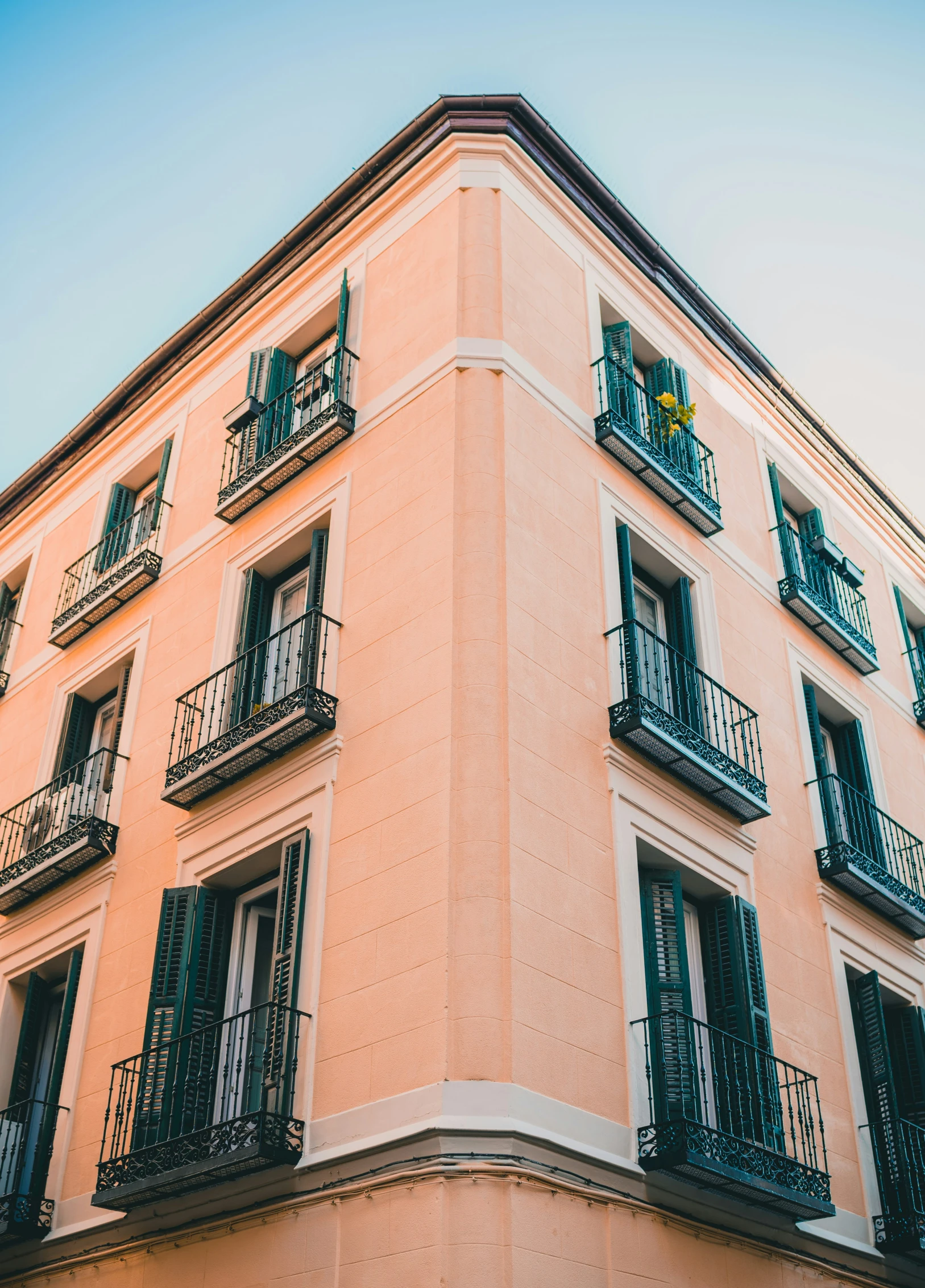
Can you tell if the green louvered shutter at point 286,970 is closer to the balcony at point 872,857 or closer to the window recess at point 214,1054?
the window recess at point 214,1054

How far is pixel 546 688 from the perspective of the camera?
12.2 metres

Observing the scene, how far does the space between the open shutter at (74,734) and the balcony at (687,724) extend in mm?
7655

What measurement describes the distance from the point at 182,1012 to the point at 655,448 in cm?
848

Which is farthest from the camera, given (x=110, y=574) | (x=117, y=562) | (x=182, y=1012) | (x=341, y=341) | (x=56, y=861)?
(x=117, y=562)

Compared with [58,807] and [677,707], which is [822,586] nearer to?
[677,707]

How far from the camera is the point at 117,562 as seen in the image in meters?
18.6

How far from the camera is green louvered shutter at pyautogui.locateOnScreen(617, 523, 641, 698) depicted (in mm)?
13195

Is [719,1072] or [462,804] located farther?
[719,1072]

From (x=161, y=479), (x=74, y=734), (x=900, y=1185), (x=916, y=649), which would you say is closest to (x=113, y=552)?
(x=161, y=479)

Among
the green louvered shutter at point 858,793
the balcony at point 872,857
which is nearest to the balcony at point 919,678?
the green louvered shutter at point 858,793

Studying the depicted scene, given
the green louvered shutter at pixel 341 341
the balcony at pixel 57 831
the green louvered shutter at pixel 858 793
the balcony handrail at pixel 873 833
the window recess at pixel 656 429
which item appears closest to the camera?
the balcony at pixel 57 831

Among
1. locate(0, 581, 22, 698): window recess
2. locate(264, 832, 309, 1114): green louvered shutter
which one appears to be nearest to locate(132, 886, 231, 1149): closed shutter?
locate(264, 832, 309, 1114): green louvered shutter

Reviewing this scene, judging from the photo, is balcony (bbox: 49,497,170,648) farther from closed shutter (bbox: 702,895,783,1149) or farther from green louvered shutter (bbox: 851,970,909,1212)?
green louvered shutter (bbox: 851,970,909,1212)

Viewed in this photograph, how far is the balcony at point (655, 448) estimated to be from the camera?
15.2 m
